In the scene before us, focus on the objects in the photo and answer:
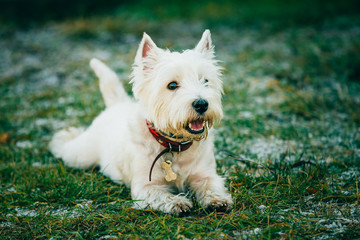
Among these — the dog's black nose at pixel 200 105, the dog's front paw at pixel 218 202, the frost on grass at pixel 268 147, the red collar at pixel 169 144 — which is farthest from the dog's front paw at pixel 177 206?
the frost on grass at pixel 268 147

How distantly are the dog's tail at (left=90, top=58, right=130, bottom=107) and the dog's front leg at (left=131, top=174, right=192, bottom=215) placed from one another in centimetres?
181

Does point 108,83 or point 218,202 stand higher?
point 108,83

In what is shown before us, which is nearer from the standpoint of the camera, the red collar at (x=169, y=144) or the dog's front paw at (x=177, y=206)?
the dog's front paw at (x=177, y=206)

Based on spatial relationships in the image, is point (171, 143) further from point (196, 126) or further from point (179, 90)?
point (179, 90)

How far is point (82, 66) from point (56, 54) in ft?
5.10

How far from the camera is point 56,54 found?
9.45 m

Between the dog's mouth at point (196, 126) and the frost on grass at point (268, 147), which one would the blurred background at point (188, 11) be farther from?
the dog's mouth at point (196, 126)

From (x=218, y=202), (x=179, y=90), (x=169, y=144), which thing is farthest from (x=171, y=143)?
(x=218, y=202)

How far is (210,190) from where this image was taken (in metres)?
2.90

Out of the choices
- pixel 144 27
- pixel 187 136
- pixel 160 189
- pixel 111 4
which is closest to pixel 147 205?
pixel 160 189

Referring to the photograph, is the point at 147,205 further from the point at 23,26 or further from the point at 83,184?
the point at 23,26

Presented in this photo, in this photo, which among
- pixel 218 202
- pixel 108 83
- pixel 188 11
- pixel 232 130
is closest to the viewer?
pixel 218 202

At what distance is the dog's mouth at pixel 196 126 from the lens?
282 centimetres

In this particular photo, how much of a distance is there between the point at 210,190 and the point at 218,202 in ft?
0.65
